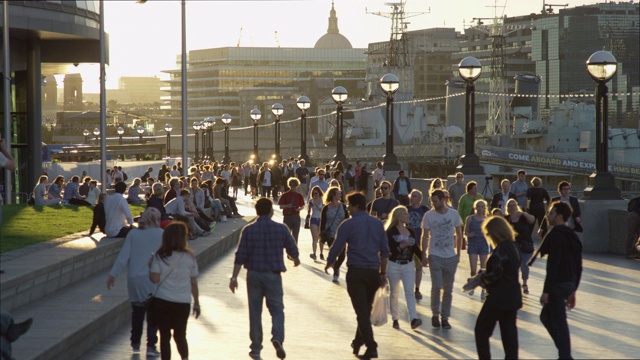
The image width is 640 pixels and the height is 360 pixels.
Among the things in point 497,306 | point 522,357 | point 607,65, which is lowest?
point 522,357

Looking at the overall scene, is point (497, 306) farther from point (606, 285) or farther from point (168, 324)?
point (606, 285)

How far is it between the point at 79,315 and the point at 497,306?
5.08m

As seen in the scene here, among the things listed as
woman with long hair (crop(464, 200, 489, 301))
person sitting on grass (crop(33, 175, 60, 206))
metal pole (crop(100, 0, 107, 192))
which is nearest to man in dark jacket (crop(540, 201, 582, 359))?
woman with long hair (crop(464, 200, 489, 301))

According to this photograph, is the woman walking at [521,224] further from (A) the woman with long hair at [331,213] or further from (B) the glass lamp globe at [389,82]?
(B) the glass lamp globe at [389,82]

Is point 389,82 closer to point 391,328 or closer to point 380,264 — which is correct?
point 391,328

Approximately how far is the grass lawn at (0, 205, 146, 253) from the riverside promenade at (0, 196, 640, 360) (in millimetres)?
1031

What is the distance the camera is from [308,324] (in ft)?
44.1

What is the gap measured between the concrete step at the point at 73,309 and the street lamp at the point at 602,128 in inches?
398

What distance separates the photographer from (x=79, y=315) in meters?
→ 12.1

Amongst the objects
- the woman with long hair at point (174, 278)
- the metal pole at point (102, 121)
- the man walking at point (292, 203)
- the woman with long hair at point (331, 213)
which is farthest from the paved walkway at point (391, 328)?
the metal pole at point (102, 121)

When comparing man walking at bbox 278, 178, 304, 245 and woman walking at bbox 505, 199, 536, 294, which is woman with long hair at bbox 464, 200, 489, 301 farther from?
man walking at bbox 278, 178, 304, 245

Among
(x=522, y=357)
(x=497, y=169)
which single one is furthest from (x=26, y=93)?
(x=497, y=169)

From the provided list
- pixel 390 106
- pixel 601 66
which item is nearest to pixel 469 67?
pixel 601 66

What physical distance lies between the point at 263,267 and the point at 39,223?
12.1 meters
